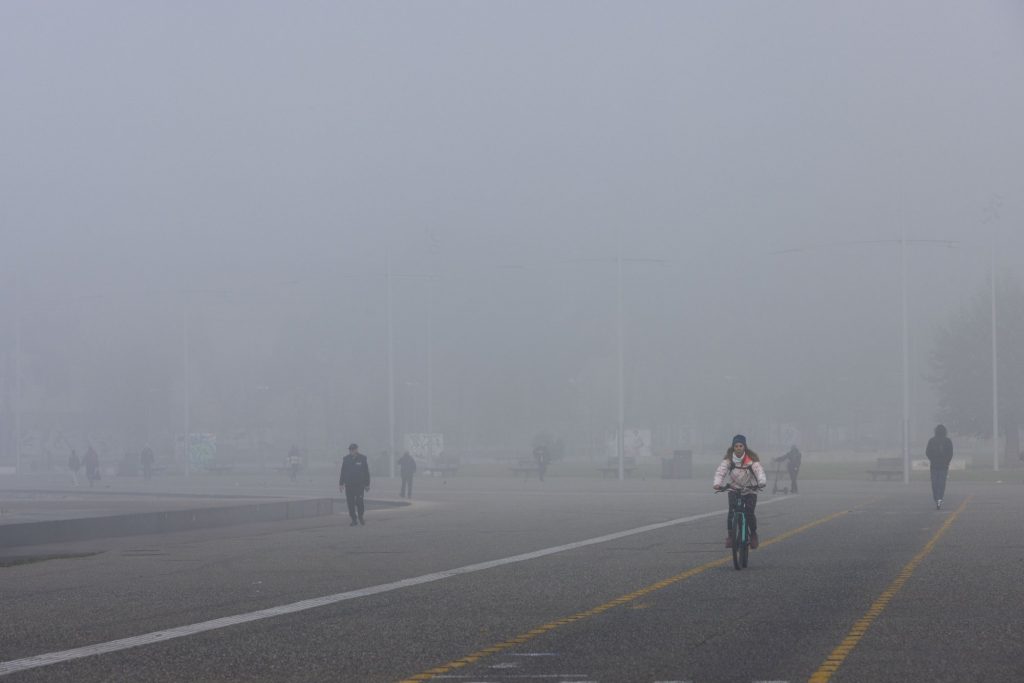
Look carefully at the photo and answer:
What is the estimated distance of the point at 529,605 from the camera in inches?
601

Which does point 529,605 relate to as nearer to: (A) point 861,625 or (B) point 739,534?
(A) point 861,625

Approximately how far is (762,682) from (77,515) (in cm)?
2385

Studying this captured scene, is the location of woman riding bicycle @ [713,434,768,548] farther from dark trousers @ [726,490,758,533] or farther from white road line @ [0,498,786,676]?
white road line @ [0,498,786,676]

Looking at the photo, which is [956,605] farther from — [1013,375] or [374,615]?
[1013,375]

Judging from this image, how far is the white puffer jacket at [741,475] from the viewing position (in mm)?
19969

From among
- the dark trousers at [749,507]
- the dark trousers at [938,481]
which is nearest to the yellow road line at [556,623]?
the dark trousers at [749,507]

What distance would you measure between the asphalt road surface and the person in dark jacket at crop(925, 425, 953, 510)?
452cm

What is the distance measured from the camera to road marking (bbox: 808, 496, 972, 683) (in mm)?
10461

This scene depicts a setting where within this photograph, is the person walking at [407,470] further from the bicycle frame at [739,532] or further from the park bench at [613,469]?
the bicycle frame at [739,532]

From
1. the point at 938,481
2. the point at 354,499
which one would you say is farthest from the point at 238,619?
the point at 938,481

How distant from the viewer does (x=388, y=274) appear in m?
74.8

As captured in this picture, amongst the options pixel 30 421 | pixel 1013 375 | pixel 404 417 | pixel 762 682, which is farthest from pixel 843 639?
pixel 30 421

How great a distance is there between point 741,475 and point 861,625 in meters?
6.95

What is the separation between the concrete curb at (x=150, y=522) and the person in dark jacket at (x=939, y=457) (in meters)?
14.5
